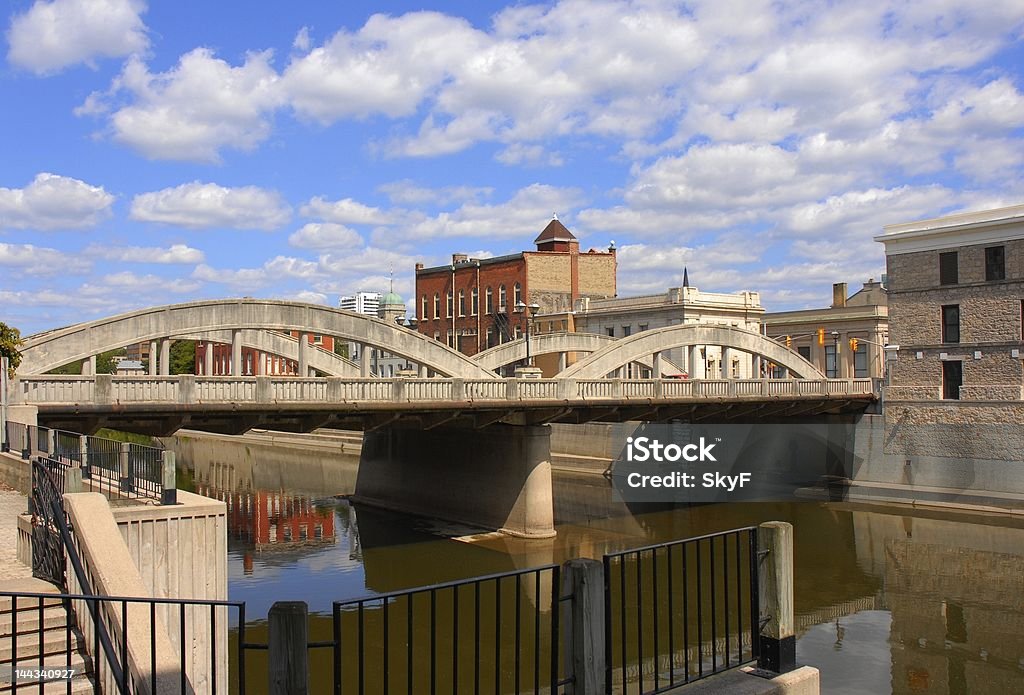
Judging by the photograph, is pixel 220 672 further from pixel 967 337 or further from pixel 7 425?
pixel 967 337

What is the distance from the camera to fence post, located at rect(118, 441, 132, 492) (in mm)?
13320

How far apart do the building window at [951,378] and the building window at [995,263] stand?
375 cm

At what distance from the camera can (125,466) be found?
13.6 metres

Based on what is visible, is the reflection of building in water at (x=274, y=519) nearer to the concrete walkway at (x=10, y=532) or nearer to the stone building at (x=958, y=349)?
the concrete walkway at (x=10, y=532)

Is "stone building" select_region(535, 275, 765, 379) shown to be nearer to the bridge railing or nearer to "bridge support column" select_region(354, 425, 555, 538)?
the bridge railing

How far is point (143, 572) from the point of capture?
12117mm

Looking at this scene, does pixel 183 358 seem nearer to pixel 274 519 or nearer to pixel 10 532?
pixel 274 519

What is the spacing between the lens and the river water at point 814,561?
63.0ft

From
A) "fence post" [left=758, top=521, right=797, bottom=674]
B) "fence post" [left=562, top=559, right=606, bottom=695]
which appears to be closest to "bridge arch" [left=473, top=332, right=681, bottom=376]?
"fence post" [left=758, top=521, right=797, bottom=674]

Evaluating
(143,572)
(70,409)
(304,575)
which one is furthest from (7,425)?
(304,575)

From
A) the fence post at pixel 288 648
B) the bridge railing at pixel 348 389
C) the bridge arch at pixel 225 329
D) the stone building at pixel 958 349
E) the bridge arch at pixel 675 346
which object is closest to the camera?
the fence post at pixel 288 648

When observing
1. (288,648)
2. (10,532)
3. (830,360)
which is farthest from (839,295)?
(288,648)

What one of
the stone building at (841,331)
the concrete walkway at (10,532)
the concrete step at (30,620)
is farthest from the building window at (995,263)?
the concrete step at (30,620)

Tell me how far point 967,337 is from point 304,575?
2770 cm
